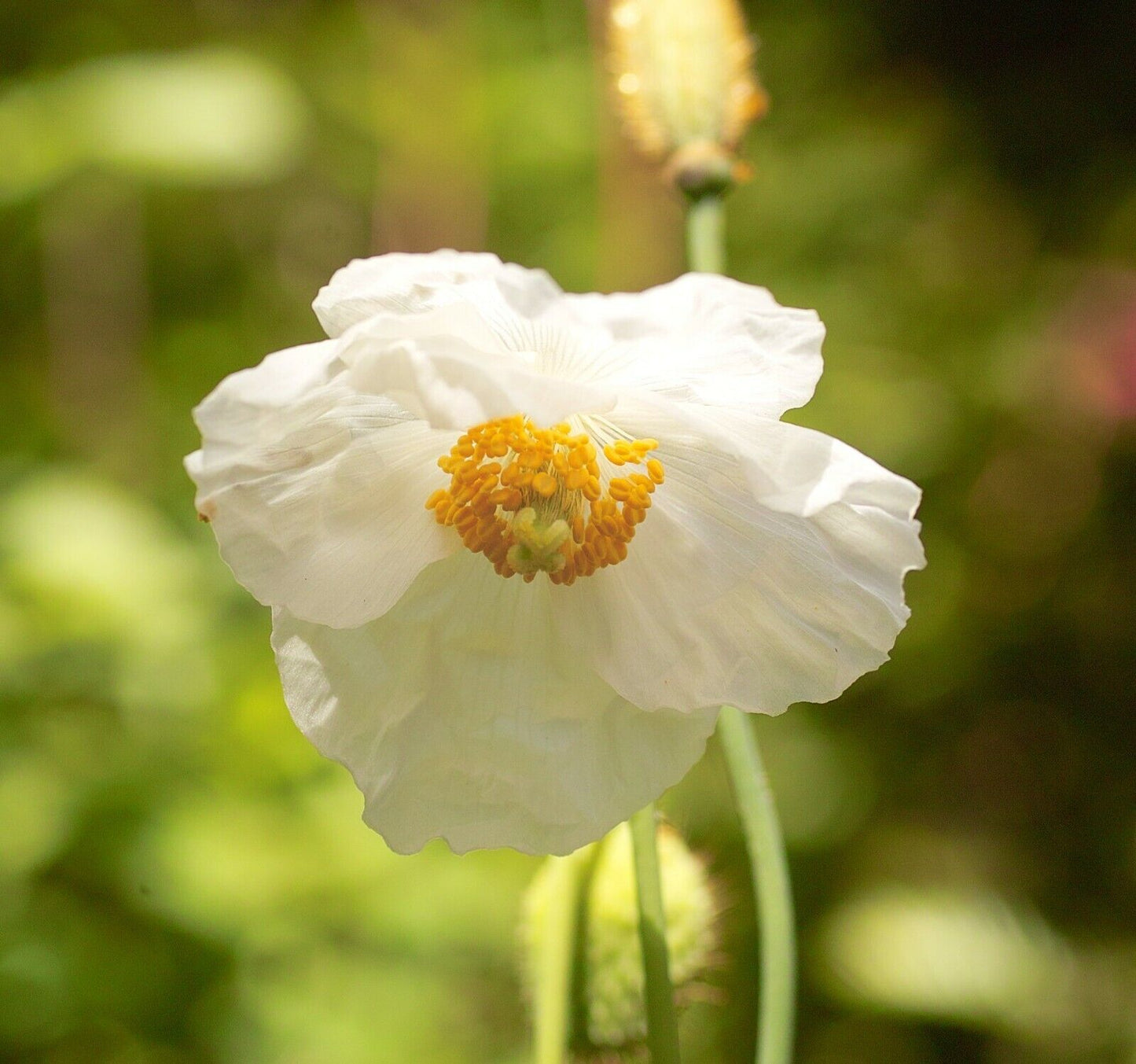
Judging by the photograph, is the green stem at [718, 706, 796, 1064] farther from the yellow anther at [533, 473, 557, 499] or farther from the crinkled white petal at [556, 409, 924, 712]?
the yellow anther at [533, 473, 557, 499]

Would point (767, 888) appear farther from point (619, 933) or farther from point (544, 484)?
point (544, 484)

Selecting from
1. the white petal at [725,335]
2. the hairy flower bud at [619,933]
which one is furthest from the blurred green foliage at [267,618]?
the white petal at [725,335]

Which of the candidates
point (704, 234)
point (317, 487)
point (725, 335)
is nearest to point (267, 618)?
point (317, 487)

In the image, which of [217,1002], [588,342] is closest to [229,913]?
[217,1002]

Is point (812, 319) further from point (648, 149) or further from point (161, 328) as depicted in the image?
point (161, 328)

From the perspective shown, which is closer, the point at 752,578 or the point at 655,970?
the point at 655,970

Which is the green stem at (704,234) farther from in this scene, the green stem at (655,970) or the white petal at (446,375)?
the green stem at (655,970)
